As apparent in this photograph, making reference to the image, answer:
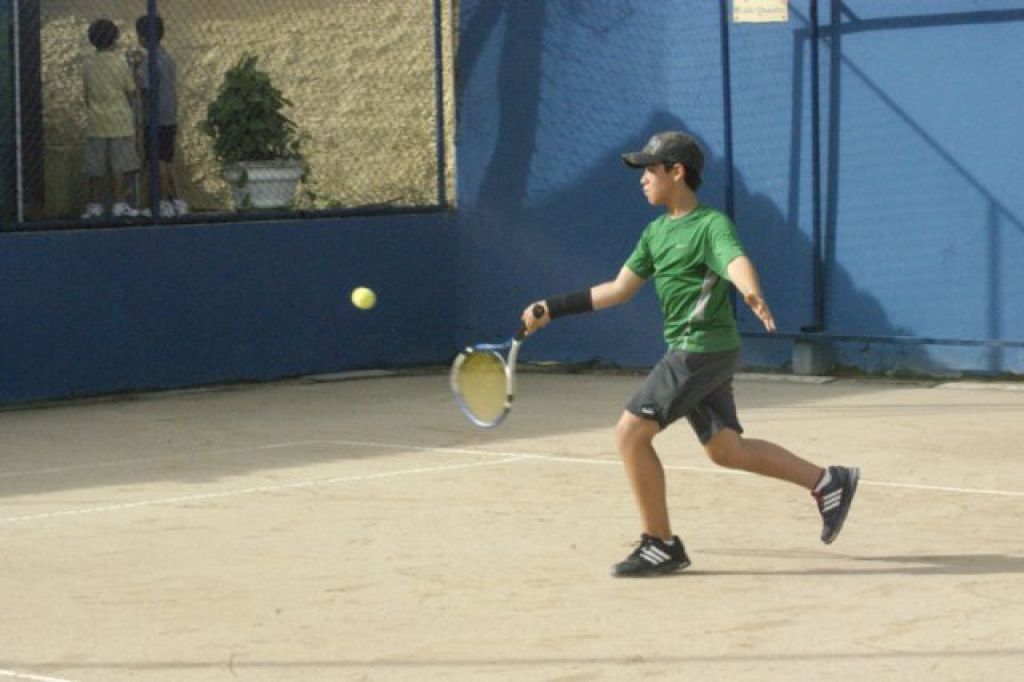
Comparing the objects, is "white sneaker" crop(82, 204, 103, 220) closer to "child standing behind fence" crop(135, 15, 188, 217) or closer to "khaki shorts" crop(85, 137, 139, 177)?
"khaki shorts" crop(85, 137, 139, 177)

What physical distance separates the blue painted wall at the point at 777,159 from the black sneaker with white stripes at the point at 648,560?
21.9 feet

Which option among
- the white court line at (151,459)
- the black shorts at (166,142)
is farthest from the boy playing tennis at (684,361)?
the black shorts at (166,142)

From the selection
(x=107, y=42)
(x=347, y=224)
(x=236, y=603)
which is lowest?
(x=236, y=603)

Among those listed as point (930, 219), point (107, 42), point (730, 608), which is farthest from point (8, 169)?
point (730, 608)

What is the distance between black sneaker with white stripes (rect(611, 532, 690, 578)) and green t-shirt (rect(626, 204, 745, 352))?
0.73 meters

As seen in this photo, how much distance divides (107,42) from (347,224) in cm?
214

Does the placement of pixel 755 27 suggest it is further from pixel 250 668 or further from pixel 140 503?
pixel 250 668

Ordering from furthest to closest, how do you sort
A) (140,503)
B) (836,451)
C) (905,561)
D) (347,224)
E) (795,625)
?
(347,224), (836,451), (140,503), (905,561), (795,625)

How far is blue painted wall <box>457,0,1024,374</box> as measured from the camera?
1402cm

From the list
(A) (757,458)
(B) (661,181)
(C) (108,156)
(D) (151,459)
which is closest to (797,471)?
(A) (757,458)

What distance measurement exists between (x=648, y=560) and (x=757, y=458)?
23.4 inches

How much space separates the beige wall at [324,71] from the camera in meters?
15.5

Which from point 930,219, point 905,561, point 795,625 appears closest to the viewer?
point 795,625

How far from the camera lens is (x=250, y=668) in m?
6.46
